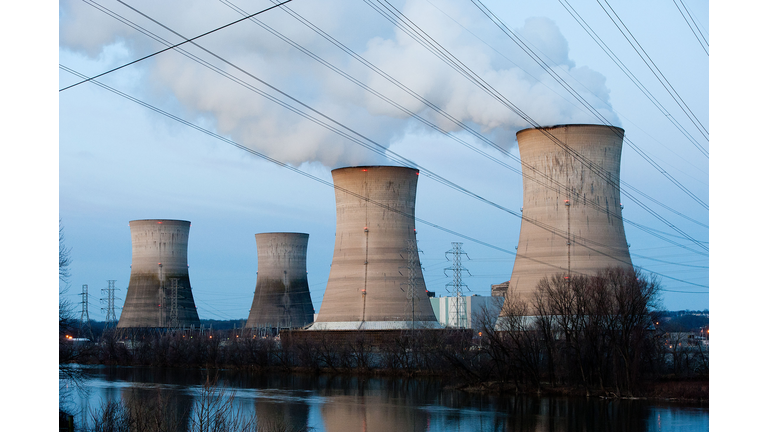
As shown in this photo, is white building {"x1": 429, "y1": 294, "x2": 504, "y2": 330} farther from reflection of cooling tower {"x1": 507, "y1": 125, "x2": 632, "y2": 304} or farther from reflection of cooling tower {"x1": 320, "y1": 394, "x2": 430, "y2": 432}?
reflection of cooling tower {"x1": 320, "y1": 394, "x2": 430, "y2": 432}

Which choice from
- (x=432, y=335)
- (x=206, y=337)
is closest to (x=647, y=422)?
(x=432, y=335)

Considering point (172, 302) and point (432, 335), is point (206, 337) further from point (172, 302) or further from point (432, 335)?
point (432, 335)

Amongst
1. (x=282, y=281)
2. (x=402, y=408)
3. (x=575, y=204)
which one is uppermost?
(x=575, y=204)

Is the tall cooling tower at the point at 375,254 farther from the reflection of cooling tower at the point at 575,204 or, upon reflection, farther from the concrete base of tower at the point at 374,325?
the reflection of cooling tower at the point at 575,204

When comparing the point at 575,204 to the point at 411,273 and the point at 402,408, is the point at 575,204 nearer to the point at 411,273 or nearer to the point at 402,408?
the point at 411,273

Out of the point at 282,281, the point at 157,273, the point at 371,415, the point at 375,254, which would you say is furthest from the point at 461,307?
the point at 371,415

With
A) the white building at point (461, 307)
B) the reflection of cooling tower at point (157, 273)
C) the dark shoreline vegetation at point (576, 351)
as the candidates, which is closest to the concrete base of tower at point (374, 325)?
the dark shoreline vegetation at point (576, 351)
